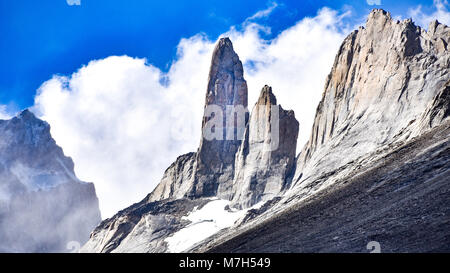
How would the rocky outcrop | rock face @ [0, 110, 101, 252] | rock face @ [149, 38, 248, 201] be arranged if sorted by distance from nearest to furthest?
the rocky outcrop
rock face @ [149, 38, 248, 201]
rock face @ [0, 110, 101, 252]

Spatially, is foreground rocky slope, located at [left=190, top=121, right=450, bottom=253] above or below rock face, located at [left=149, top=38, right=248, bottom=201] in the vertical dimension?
below

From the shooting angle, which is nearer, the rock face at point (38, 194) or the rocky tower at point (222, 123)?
the rocky tower at point (222, 123)

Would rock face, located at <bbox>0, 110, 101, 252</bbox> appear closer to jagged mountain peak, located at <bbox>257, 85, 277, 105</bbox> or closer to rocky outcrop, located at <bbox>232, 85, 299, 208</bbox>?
rocky outcrop, located at <bbox>232, 85, 299, 208</bbox>

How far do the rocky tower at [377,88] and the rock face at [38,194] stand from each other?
90422 millimetres

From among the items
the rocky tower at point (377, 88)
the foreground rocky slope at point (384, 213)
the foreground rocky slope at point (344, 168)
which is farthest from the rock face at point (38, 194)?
the foreground rocky slope at point (384, 213)

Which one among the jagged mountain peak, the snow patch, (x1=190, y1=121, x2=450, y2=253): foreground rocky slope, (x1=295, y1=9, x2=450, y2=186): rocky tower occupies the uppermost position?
the jagged mountain peak

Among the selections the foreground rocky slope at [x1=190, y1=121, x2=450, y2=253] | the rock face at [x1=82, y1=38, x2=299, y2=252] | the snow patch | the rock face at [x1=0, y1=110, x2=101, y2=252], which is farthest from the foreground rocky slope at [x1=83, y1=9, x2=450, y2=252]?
the rock face at [x1=0, y1=110, x2=101, y2=252]

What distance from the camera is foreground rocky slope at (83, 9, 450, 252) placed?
34.2 meters

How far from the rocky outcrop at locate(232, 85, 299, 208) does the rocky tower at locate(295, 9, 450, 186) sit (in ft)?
27.1

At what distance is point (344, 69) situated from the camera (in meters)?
93.7

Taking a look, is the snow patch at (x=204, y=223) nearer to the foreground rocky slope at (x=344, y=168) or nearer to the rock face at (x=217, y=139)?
the foreground rocky slope at (x=344, y=168)

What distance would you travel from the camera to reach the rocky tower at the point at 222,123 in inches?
4783

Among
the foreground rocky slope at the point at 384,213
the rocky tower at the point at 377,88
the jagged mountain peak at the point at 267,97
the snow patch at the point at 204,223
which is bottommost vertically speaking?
the foreground rocky slope at the point at 384,213
